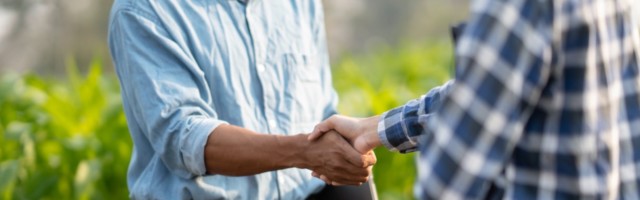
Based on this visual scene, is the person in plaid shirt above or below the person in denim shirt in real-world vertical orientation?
above

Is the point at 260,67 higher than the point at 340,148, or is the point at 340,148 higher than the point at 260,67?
the point at 260,67

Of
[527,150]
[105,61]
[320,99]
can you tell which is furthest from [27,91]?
[105,61]

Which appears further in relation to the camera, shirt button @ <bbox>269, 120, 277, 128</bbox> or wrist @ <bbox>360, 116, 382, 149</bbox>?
shirt button @ <bbox>269, 120, 277, 128</bbox>

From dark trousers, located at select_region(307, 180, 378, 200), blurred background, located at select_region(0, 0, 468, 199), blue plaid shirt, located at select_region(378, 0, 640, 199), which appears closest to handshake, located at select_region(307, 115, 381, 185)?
dark trousers, located at select_region(307, 180, 378, 200)

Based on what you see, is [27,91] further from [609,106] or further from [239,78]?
[609,106]

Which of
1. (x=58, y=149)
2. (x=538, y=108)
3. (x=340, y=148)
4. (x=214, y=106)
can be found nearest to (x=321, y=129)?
(x=340, y=148)

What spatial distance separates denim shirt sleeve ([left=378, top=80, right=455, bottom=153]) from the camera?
3.04 m

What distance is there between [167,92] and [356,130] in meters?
0.46

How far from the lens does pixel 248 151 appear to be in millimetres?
3352

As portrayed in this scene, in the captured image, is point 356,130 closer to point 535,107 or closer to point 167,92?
point 167,92

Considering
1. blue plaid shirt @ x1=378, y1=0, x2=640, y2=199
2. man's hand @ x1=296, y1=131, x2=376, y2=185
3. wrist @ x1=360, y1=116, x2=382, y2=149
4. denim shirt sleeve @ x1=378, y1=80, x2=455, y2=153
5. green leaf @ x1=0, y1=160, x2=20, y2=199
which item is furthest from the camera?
green leaf @ x1=0, y1=160, x2=20, y2=199

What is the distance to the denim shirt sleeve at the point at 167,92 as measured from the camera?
3344 millimetres

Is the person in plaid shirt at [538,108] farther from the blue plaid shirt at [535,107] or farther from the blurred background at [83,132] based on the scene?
the blurred background at [83,132]

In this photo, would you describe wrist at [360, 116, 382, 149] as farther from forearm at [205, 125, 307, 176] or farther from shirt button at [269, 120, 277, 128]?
shirt button at [269, 120, 277, 128]
